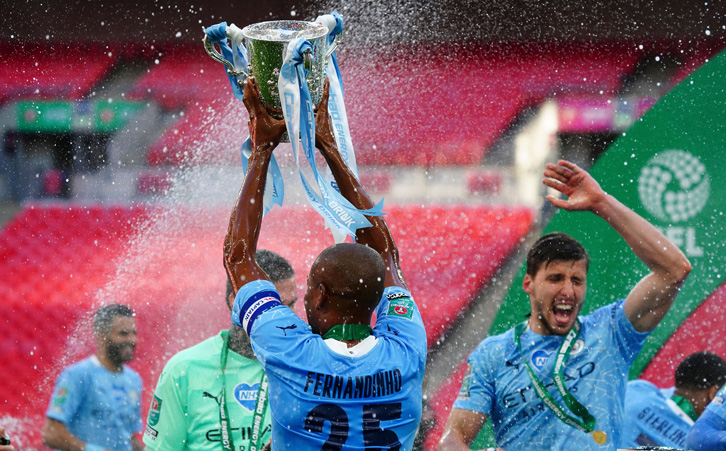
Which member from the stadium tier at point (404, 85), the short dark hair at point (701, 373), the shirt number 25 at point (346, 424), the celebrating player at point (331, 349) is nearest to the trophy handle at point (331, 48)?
the celebrating player at point (331, 349)

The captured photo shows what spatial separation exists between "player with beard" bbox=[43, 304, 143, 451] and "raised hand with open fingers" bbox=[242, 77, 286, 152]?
3.27 m

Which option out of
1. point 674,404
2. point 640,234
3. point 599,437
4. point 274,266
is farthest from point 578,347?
point 674,404

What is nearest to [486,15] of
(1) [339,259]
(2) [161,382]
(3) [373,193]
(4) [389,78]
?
(4) [389,78]

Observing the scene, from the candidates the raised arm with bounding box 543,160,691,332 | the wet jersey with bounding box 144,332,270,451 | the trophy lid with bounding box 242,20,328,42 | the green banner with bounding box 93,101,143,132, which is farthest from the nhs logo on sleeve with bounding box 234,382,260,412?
the green banner with bounding box 93,101,143,132

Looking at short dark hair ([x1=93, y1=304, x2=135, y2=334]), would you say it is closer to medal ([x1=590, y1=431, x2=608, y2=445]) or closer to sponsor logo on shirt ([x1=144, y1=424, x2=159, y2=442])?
sponsor logo on shirt ([x1=144, y1=424, x2=159, y2=442])

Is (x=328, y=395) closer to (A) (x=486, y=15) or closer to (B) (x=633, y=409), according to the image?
(B) (x=633, y=409)

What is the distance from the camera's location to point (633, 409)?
4629 millimetres

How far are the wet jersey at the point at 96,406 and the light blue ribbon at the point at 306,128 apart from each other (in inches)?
133

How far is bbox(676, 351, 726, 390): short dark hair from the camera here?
15.3 feet

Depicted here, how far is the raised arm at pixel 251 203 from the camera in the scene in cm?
203

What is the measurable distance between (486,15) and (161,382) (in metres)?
5.47

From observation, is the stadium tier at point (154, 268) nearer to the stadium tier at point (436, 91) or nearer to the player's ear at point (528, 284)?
the stadium tier at point (436, 91)

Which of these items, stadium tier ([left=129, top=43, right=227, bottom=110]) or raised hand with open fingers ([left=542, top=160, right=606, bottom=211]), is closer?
raised hand with open fingers ([left=542, top=160, right=606, bottom=211])

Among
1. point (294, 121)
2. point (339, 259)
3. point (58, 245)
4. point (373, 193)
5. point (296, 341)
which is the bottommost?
point (58, 245)
